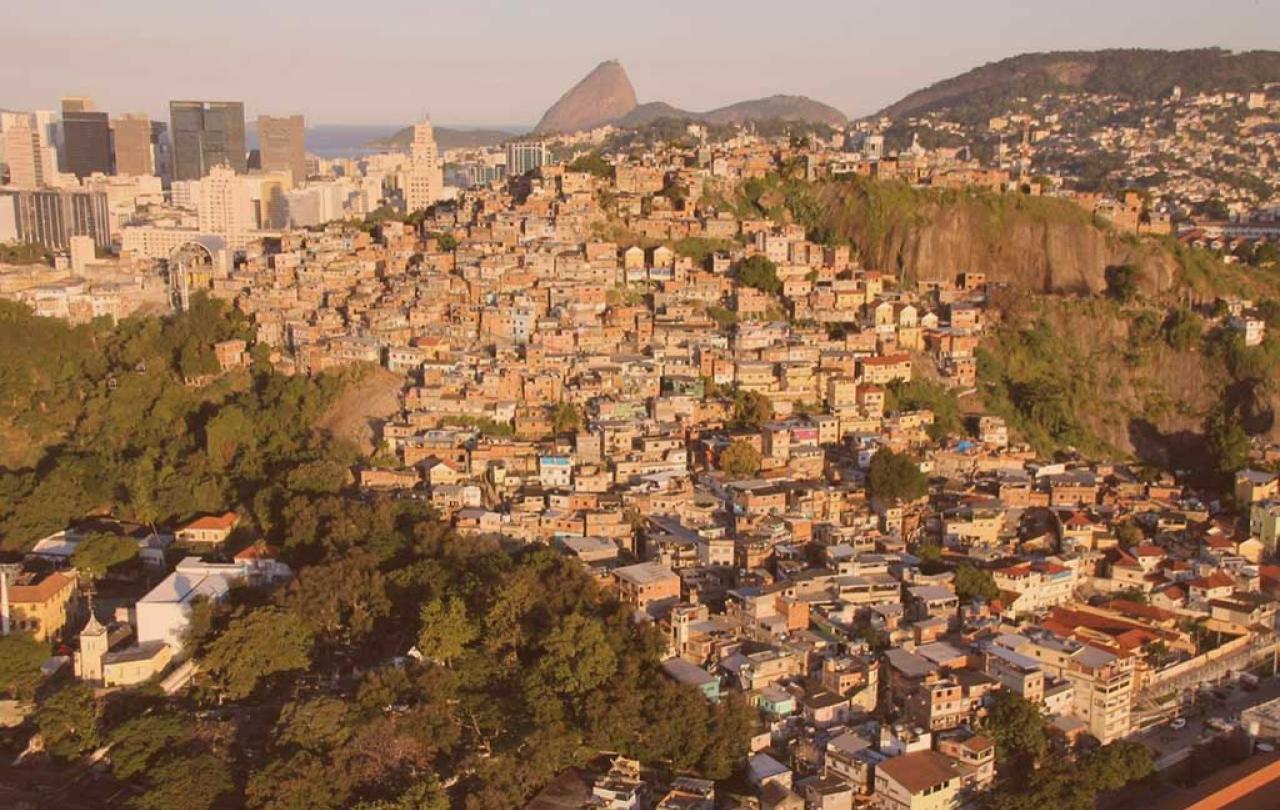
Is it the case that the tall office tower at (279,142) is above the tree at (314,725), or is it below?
above

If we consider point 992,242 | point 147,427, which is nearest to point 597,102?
point 992,242

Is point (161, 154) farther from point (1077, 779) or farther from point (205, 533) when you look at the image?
point (1077, 779)

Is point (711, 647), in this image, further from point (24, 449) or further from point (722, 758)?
point (24, 449)

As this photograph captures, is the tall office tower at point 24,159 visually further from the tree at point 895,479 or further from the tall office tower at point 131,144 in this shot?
the tree at point 895,479

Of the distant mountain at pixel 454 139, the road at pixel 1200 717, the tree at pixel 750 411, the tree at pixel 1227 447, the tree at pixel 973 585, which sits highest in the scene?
the distant mountain at pixel 454 139

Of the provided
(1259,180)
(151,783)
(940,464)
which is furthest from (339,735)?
(1259,180)

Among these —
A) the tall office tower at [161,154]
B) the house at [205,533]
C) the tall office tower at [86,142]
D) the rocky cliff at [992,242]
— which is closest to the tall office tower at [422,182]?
the tall office tower at [161,154]

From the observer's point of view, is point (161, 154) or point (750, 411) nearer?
point (750, 411)
